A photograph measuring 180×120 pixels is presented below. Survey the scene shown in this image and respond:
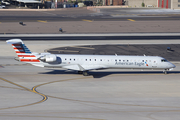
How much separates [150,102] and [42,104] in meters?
11.6

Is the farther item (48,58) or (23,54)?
(23,54)

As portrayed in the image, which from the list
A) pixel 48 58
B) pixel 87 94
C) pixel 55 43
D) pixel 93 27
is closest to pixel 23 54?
pixel 48 58

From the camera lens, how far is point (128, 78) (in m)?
42.0

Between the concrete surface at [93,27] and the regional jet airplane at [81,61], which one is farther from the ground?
the concrete surface at [93,27]

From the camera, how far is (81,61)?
42656 millimetres

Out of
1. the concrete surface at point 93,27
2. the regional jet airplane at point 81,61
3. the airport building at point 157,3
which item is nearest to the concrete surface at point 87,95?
the regional jet airplane at point 81,61

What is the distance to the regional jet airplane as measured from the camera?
41.8 metres

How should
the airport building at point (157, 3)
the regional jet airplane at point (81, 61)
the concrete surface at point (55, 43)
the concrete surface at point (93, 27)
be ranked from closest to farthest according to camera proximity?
the regional jet airplane at point (81, 61), the concrete surface at point (55, 43), the concrete surface at point (93, 27), the airport building at point (157, 3)

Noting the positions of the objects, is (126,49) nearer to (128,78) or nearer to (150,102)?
(128,78)

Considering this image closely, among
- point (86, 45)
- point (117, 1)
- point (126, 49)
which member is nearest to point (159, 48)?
point (126, 49)

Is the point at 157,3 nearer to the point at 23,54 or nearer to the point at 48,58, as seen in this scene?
the point at 48,58

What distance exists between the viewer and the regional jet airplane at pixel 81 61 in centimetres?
4184

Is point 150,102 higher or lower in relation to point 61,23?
lower

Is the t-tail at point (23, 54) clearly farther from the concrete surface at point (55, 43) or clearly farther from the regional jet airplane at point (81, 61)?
the concrete surface at point (55, 43)
